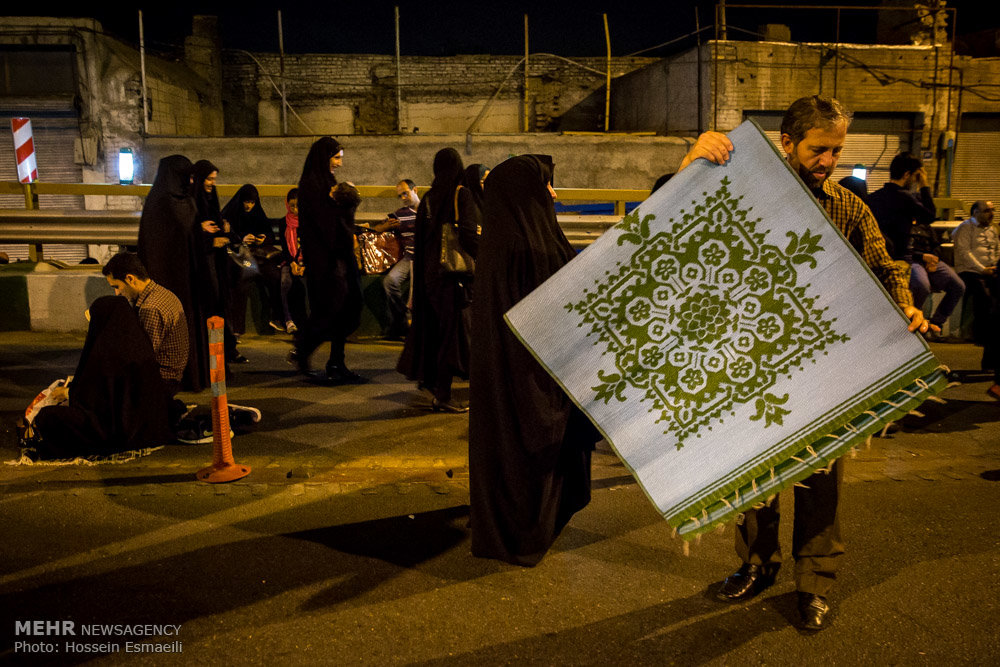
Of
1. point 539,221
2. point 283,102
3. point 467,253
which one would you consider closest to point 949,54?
point 283,102

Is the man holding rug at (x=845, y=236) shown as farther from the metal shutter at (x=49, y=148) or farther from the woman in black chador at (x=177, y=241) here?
the metal shutter at (x=49, y=148)

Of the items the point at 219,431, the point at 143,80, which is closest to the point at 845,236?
the point at 219,431

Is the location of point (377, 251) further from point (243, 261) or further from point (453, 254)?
point (453, 254)

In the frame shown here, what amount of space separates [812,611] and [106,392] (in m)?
4.35

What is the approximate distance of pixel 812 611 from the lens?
10.8 ft

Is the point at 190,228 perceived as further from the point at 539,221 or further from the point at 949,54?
the point at 949,54

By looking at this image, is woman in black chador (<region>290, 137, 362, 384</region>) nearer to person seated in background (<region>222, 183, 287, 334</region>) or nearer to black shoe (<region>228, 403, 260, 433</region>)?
black shoe (<region>228, 403, 260, 433</region>)

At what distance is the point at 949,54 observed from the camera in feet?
64.5

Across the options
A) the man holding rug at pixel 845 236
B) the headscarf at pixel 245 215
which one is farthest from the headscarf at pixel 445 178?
the man holding rug at pixel 845 236

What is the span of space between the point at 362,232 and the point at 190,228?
2549 millimetres

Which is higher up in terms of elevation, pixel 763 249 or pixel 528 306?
pixel 763 249

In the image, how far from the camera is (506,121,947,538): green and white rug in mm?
2850

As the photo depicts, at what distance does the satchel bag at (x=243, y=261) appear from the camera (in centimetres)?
860

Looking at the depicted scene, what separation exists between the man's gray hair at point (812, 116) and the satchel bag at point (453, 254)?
3.61m
